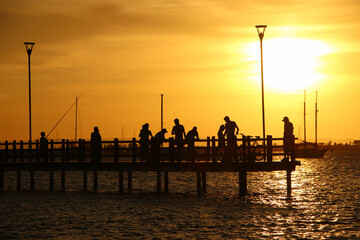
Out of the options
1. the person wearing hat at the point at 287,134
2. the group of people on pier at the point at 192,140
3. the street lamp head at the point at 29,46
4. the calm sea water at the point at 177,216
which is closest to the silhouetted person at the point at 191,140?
the group of people on pier at the point at 192,140

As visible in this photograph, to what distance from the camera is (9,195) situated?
44562 millimetres

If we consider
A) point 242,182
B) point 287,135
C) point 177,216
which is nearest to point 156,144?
point 242,182

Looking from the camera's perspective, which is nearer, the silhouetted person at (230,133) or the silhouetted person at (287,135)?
the silhouetted person at (230,133)

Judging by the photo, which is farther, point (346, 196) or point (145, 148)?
point (346, 196)

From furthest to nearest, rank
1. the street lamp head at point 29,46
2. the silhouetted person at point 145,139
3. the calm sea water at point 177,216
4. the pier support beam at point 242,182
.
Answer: the street lamp head at point 29,46 < the pier support beam at point 242,182 < the silhouetted person at point 145,139 < the calm sea water at point 177,216

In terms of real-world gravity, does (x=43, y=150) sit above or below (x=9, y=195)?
above

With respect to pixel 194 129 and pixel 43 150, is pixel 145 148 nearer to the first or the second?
pixel 194 129

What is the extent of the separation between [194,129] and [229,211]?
4394 mm

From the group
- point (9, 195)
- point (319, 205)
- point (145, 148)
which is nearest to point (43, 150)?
point (9, 195)

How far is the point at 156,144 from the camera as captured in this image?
1446 inches

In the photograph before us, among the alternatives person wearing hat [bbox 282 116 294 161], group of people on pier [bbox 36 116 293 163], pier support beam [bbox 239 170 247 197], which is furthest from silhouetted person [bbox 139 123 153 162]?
person wearing hat [bbox 282 116 294 161]

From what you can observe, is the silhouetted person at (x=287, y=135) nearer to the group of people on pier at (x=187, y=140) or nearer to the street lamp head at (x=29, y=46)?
the group of people on pier at (x=187, y=140)

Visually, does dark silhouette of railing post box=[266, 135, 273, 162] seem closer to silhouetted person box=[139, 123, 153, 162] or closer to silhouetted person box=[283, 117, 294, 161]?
silhouetted person box=[283, 117, 294, 161]

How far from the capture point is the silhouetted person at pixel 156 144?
3622cm
